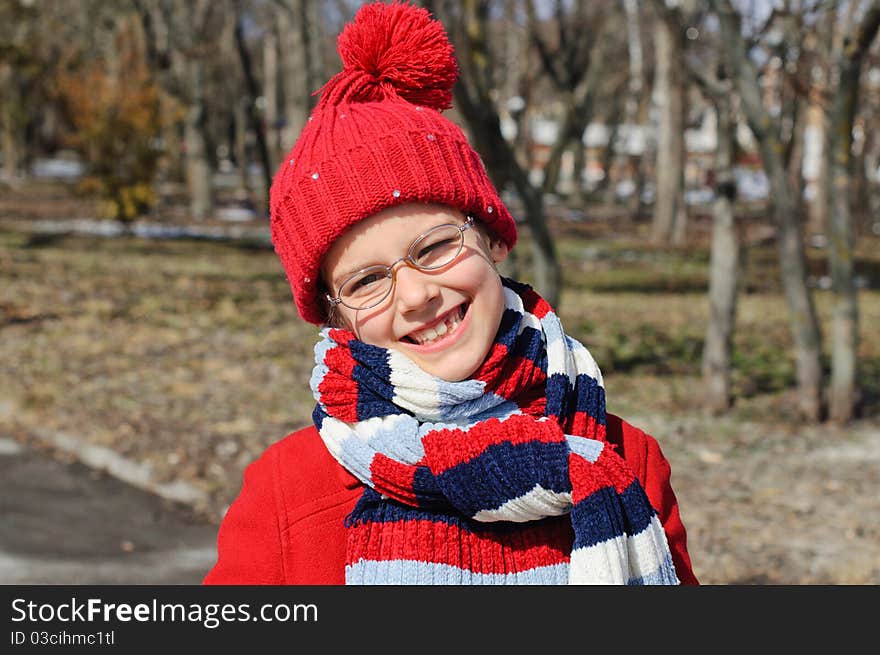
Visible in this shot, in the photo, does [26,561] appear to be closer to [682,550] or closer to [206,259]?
[682,550]

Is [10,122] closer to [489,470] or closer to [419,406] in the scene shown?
[419,406]

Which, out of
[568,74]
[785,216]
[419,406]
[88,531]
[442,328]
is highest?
[568,74]

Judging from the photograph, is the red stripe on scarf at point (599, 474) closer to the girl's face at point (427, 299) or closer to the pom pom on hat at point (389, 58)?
the girl's face at point (427, 299)

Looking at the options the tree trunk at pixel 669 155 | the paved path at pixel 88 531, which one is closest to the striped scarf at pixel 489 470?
the paved path at pixel 88 531

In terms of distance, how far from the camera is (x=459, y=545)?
6.18ft

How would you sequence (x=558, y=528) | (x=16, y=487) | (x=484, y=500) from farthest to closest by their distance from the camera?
1. (x=16, y=487)
2. (x=558, y=528)
3. (x=484, y=500)

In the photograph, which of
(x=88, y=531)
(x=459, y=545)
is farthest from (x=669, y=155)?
(x=459, y=545)

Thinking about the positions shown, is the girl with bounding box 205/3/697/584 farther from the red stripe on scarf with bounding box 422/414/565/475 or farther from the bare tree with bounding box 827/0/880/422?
the bare tree with bounding box 827/0/880/422

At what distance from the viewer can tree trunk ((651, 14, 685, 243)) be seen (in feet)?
72.2

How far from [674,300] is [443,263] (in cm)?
1334

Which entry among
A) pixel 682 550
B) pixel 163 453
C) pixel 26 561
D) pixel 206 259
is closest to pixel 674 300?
pixel 206 259

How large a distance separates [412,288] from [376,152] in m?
0.26

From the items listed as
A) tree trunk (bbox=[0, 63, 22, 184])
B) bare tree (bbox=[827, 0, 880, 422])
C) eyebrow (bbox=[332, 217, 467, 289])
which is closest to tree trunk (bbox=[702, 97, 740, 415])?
bare tree (bbox=[827, 0, 880, 422])

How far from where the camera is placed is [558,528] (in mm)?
1941
